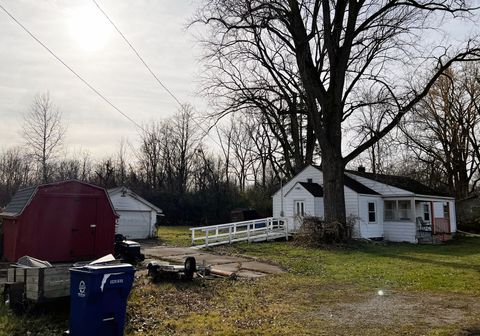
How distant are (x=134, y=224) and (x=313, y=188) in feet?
43.1

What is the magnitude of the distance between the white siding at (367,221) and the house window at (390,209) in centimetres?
69

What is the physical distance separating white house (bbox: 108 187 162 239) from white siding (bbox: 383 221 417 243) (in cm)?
1654

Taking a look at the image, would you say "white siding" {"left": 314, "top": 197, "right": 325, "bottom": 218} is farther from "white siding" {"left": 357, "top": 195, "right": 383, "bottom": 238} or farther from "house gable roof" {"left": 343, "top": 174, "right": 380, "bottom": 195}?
"white siding" {"left": 357, "top": 195, "right": 383, "bottom": 238}

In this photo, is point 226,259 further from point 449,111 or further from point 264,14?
point 449,111

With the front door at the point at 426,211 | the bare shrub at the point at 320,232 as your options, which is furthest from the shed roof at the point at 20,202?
the front door at the point at 426,211

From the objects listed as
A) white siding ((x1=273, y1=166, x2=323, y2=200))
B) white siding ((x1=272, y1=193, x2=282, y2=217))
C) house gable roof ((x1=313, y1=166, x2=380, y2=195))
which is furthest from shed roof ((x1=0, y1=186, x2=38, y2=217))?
house gable roof ((x1=313, y1=166, x2=380, y2=195))

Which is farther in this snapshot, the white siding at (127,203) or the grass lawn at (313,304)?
the white siding at (127,203)

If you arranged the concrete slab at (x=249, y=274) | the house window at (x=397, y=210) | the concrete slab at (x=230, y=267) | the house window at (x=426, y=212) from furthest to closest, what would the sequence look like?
the house window at (x=426, y=212), the house window at (x=397, y=210), the concrete slab at (x=230, y=267), the concrete slab at (x=249, y=274)

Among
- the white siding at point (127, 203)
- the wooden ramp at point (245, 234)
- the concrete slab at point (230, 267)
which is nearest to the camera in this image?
the concrete slab at point (230, 267)

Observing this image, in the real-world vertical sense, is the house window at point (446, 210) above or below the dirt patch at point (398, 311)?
above

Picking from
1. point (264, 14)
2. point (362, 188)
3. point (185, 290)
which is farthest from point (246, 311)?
point (362, 188)

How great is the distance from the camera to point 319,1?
21.7 meters

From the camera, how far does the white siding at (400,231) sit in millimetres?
26109

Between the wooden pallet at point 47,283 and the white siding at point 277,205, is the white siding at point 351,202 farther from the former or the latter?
the wooden pallet at point 47,283
